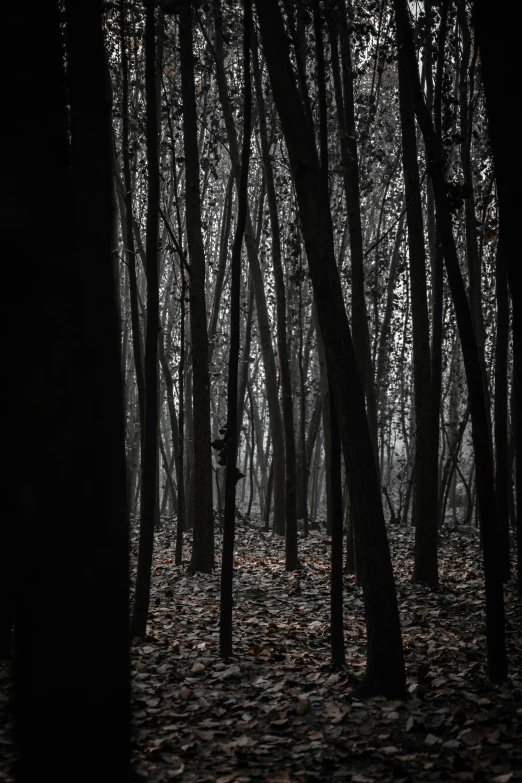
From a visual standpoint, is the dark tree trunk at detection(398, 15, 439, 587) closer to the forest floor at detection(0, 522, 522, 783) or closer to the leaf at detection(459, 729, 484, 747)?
the forest floor at detection(0, 522, 522, 783)

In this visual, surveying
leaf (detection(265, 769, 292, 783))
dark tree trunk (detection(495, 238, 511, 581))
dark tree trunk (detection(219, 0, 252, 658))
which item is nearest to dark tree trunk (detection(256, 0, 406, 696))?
dark tree trunk (detection(219, 0, 252, 658))

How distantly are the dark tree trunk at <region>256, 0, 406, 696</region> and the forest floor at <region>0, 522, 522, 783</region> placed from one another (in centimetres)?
32

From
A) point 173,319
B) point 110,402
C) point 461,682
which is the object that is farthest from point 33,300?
point 173,319

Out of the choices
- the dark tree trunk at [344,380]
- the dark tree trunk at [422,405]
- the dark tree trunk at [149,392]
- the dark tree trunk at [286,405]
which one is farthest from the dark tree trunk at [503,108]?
the dark tree trunk at [286,405]

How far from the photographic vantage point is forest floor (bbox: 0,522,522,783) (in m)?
2.96

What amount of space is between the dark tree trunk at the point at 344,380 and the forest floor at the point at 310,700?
0.32 meters

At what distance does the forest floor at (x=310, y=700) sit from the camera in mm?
2957

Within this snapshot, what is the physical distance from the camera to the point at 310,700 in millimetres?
3873

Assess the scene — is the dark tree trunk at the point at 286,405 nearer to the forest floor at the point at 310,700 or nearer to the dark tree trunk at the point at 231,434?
the forest floor at the point at 310,700

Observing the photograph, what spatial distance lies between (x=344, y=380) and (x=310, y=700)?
195 centimetres

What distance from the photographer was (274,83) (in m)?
4.11

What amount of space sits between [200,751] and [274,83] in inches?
153

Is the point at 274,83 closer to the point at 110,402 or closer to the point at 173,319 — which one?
the point at 110,402

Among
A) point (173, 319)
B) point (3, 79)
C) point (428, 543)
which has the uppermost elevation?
point (173, 319)
